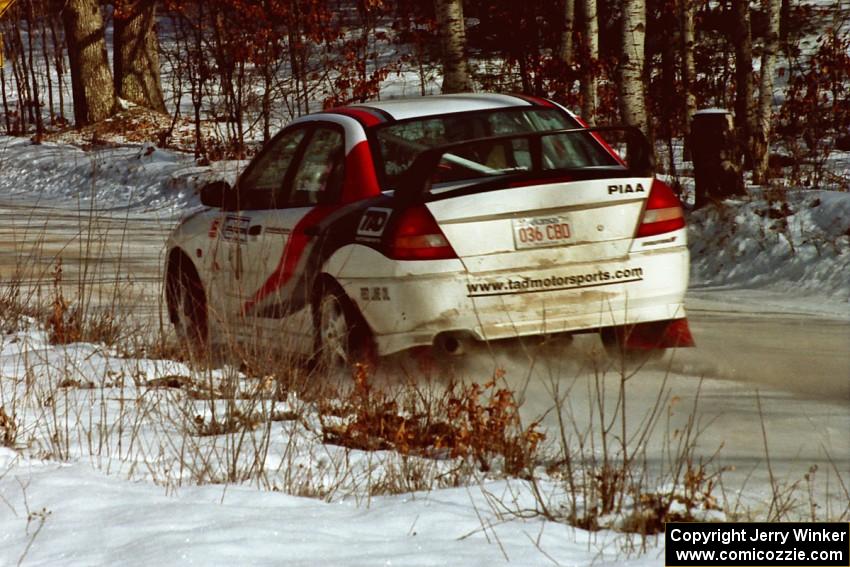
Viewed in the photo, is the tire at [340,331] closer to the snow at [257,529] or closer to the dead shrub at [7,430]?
the dead shrub at [7,430]

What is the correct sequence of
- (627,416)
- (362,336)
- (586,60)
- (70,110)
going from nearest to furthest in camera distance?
(627,416), (362,336), (586,60), (70,110)

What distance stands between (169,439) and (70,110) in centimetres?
3729

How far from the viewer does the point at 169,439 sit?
597 centimetres

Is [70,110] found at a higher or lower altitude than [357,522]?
higher

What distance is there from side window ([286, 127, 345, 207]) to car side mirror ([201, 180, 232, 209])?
23.6 inches

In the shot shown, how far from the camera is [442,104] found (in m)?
8.31

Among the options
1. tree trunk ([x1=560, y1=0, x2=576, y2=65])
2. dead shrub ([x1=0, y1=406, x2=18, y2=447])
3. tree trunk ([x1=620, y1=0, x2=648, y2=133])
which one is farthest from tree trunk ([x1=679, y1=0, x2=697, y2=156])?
dead shrub ([x1=0, y1=406, x2=18, y2=447])

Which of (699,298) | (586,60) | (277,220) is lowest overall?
(699,298)

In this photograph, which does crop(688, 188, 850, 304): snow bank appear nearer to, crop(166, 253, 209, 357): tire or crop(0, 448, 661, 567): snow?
crop(166, 253, 209, 357): tire

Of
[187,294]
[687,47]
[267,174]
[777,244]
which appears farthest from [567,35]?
[267,174]

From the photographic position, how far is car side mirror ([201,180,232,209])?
29.3 feet

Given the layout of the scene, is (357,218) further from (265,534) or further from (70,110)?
(70,110)

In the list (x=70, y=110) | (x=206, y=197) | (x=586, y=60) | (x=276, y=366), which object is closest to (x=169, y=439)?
(x=276, y=366)

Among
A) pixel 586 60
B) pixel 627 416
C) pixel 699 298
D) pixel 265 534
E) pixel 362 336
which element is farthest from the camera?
pixel 586 60
